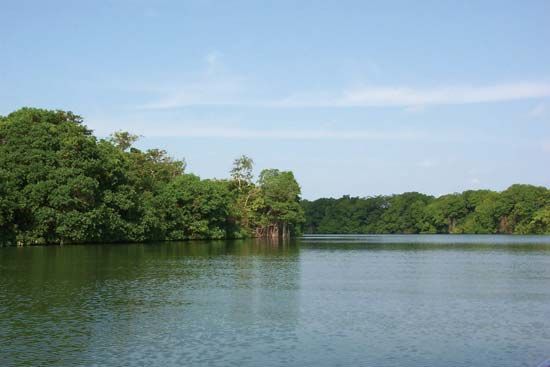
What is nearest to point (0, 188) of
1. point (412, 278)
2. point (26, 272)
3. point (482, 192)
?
point (26, 272)

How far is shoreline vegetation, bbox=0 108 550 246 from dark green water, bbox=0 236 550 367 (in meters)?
25.3

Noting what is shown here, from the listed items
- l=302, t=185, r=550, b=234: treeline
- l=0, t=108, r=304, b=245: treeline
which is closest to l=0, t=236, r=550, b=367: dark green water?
l=0, t=108, r=304, b=245: treeline

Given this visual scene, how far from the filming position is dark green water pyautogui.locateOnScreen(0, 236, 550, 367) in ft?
55.4

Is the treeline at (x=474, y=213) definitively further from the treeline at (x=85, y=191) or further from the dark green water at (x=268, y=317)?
the dark green water at (x=268, y=317)

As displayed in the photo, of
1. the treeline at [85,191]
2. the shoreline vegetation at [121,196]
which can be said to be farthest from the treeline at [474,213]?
Answer: the treeline at [85,191]

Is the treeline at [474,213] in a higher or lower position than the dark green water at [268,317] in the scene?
higher

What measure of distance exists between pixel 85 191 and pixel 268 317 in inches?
1854

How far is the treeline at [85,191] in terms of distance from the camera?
210ft

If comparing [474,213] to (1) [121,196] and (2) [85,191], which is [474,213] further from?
(2) [85,191]

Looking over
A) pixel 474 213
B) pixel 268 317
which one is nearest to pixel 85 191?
pixel 268 317

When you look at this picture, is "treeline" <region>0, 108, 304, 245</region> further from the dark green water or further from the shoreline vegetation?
the dark green water

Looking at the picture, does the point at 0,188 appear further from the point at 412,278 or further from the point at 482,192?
the point at 482,192

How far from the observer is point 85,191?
65.8 m

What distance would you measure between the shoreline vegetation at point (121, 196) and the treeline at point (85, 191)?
0.12 m
